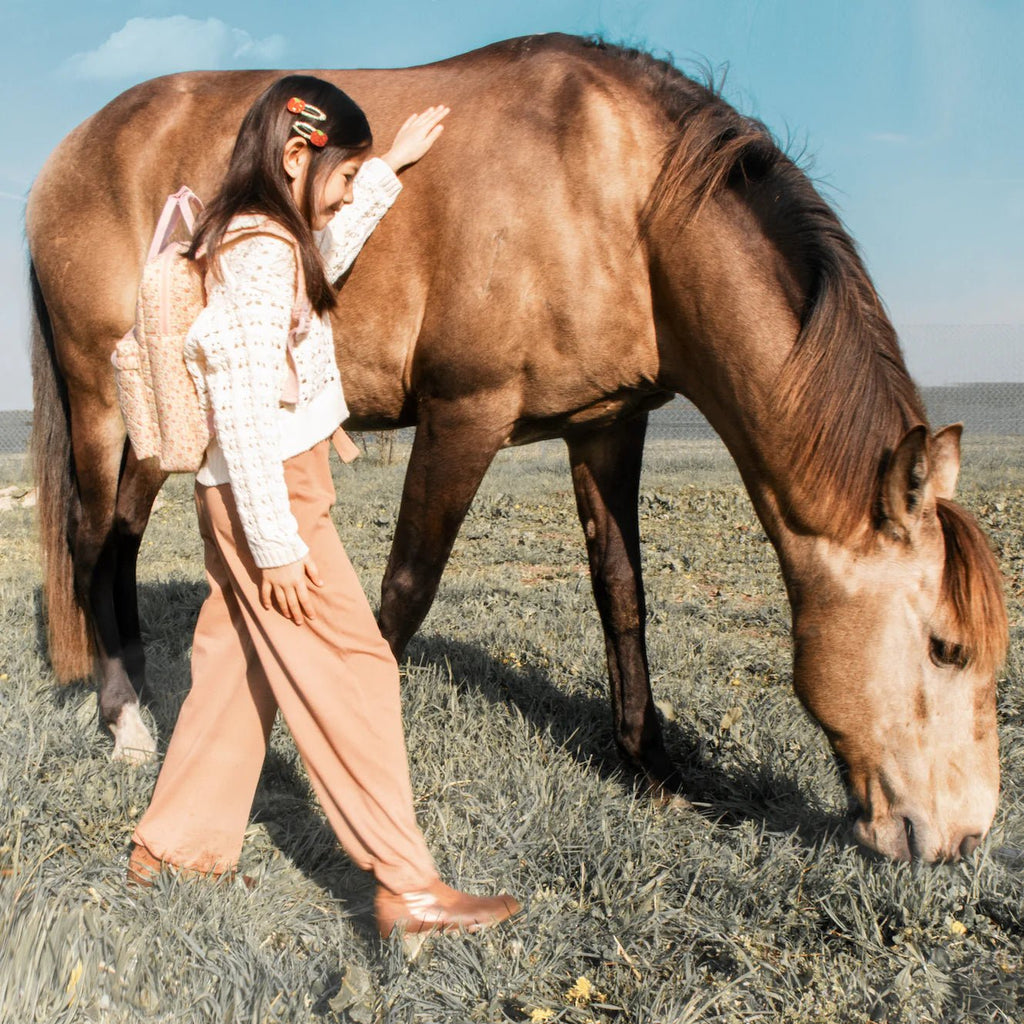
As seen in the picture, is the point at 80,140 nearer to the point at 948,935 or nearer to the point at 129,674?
the point at 129,674

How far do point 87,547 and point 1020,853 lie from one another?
3188 millimetres

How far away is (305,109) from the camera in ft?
7.08

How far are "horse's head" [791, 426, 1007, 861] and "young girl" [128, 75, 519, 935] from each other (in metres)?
0.93

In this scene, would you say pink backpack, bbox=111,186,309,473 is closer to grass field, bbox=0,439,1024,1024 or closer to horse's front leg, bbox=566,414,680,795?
grass field, bbox=0,439,1024,1024

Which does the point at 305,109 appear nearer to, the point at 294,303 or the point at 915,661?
the point at 294,303

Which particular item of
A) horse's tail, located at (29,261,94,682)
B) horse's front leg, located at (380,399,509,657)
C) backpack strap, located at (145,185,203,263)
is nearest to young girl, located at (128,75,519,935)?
backpack strap, located at (145,185,203,263)

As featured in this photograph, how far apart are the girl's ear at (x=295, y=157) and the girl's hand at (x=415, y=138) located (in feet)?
2.33

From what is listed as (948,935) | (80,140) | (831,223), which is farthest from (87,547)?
(948,935)

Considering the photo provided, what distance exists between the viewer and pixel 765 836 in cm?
267

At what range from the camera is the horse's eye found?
7.47 feet

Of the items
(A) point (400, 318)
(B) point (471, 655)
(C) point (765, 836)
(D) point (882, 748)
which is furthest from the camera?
(B) point (471, 655)

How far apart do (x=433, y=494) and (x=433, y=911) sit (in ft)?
3.81

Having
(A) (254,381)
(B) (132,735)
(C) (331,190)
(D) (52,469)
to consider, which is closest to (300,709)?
(A) (254,381)

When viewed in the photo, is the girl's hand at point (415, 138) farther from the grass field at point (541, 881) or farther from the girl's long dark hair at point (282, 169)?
the grass field at point (541, 881)
